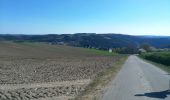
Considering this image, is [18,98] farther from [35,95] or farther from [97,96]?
[97,96]

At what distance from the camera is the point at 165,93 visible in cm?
1773

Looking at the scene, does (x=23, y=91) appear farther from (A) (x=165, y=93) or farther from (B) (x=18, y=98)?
(A) (x=165, y=93)

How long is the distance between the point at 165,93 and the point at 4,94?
780 centimetres

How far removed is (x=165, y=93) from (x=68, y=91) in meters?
4.96

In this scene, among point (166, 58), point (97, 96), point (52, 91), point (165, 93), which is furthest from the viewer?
point (166, 58)

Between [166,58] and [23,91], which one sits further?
[166,58]

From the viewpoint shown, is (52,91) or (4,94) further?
(52,91)

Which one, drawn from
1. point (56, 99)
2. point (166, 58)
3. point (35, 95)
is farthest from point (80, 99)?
point (166, 58)

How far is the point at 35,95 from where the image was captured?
1725cm

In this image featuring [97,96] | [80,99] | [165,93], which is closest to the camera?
[80,99]

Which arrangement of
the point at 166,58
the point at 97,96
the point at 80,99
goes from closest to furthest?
1. the point at 80,99
2. the point at 97,96
3. the point at 166,58

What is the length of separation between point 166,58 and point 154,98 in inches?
2129

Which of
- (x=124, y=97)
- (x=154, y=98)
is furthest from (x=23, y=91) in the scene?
(x=154, y=98)

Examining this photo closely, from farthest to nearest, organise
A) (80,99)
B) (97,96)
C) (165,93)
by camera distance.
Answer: (165,93)
(97,96)
(80,99)
